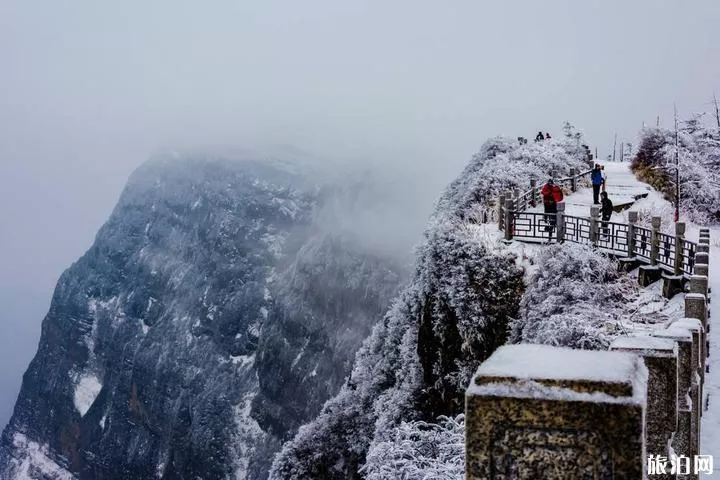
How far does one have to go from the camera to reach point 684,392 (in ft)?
17.7

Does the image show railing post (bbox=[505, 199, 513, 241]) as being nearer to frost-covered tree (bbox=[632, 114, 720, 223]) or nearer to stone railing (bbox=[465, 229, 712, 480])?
frost-covered tree (bbox=[632, 114, 720, 223])

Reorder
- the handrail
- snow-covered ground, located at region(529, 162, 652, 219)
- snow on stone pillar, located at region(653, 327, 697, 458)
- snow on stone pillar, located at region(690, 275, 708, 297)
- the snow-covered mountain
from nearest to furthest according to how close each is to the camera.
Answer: snow on stone pillar, located at region(653, 327, 697, 458) → snow on stone pillar, located at region(690, 275, 708, 297) → the handrail → the snow-covered mountain → snow-covered ground, located at region(529, 162, 652, 219)

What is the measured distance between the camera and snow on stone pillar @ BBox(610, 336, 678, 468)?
3787mm

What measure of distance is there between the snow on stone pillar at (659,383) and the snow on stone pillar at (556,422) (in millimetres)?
1811

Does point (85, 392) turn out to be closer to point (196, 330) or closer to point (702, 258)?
point (196, 330)

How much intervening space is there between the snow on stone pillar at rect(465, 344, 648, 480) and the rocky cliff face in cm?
8345

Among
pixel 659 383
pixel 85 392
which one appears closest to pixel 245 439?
pixel 85 392

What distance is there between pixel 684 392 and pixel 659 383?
1735 millimetres

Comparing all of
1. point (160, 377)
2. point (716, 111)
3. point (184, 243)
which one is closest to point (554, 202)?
point (716, 111)

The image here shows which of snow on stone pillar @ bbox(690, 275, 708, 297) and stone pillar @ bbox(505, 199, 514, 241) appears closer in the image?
snow on stone pillar @ bbox(690, 275, 708, 297)

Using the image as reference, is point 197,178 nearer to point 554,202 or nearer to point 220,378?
point 220,378

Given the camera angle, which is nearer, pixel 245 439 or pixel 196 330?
pixel 245 439

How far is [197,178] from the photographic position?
147 meters

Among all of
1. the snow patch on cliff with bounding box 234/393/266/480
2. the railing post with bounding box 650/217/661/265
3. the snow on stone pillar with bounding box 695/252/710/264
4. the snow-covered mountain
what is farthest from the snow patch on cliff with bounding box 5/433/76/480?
the snow on stone pillar with bounding box 695/252/710/264
